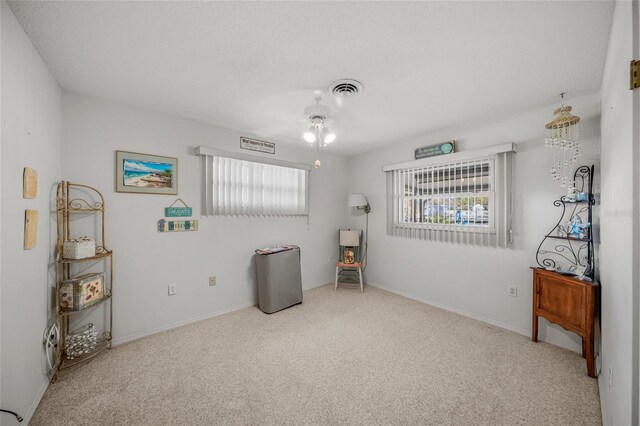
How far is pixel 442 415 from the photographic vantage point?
161 centimetres

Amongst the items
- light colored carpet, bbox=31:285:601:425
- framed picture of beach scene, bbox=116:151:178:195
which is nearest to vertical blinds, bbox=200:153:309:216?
framed picture of beach scene, bbox=116:151:178:195

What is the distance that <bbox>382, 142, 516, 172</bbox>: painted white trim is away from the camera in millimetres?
2720

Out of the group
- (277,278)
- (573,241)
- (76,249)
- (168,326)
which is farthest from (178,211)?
(573,241)

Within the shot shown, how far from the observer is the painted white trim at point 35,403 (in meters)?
1.52

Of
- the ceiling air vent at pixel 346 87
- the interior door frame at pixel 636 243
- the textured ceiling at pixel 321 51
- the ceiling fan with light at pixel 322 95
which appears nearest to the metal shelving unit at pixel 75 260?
the textured ceiling at pixel 321 51

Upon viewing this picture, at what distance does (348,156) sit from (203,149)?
8.66ft

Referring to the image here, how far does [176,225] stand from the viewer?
9.23ft

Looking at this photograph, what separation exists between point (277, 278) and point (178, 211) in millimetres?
1441

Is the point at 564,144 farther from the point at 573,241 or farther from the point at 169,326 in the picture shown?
the point at 169,326

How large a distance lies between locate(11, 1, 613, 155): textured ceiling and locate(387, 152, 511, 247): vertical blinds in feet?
2.50

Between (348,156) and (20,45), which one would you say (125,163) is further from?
(348,156)

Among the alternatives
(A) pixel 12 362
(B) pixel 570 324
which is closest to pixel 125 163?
(A) pixel 12 362

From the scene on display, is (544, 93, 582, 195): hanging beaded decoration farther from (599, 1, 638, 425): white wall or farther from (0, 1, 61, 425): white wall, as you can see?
(0, 1, 61, 425): white wall

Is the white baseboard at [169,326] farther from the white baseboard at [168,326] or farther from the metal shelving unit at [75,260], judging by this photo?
the metal shelving unit at [75,260]
